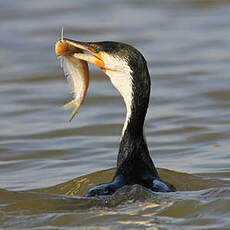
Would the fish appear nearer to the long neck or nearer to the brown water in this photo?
the long neck

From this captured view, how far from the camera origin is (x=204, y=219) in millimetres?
7305

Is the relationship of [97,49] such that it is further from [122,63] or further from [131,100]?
[131,100]

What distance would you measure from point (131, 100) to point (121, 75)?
0.81ft

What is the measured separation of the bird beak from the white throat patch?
8cm

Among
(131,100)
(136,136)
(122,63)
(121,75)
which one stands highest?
(122,63)

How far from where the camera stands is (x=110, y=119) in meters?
11.8

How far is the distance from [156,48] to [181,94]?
85.1 inches

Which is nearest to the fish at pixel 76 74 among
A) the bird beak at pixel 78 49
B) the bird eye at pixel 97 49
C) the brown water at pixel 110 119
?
the bird beak at pixel 78 49

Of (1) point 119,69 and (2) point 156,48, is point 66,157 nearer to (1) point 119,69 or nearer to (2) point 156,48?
(1) point 119,69

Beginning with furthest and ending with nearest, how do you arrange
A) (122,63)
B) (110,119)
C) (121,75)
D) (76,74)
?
(110,119)
(76,74)
(121,75)
(122,63)

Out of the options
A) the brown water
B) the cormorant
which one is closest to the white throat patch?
the cormorant

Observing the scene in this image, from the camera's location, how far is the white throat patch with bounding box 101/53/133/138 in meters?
8.17

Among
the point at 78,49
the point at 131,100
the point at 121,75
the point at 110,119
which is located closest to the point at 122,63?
the point at 121,75

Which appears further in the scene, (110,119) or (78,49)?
(110,119)
